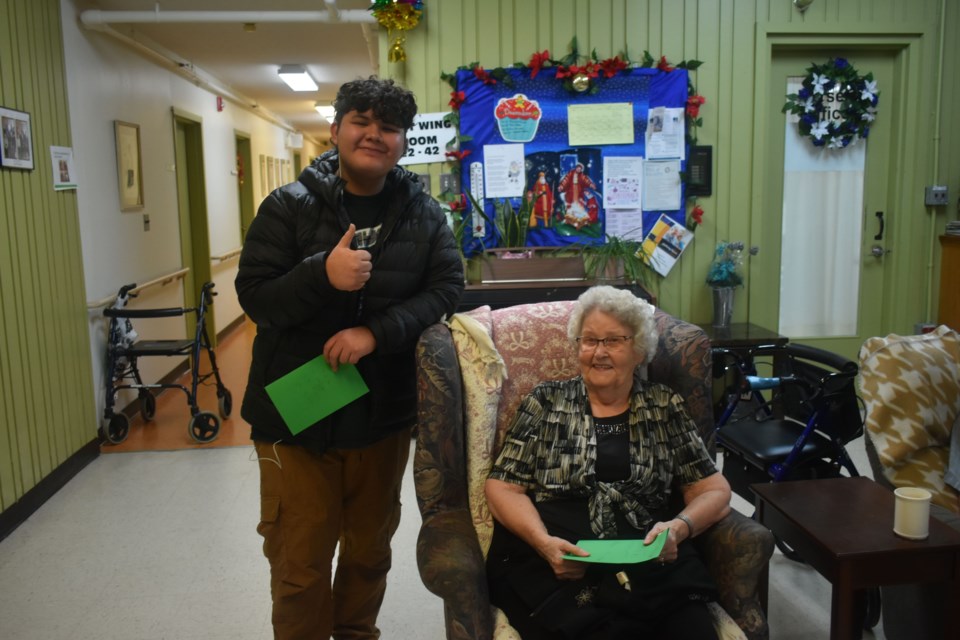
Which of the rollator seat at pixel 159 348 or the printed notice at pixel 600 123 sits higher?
the printed notice at pixel 600 123

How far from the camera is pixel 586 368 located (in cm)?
204

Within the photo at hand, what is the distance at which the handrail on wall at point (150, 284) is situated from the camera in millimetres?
4480

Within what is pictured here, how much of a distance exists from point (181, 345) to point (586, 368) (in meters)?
3.23

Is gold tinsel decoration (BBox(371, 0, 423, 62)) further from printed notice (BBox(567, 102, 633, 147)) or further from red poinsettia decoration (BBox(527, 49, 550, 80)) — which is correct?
printed notice (BBox(567, 102, 633, 147))

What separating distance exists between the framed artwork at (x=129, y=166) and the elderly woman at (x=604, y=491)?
12.6ft

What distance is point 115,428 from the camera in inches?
179

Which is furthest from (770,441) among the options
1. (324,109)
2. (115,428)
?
(324,109)

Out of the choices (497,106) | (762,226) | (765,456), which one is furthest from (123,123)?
(765,456)

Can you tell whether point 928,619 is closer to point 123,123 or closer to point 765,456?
point 765,456

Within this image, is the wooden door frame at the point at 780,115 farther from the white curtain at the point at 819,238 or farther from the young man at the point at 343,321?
the young man at the point at 343,321

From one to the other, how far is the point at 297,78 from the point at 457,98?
3424 millimetres

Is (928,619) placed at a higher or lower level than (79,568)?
A: higher

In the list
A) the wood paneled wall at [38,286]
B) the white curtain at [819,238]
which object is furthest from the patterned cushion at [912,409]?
the wood paneled wall at [38,286]

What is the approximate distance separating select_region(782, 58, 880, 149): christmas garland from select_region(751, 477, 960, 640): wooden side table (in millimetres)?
3133
